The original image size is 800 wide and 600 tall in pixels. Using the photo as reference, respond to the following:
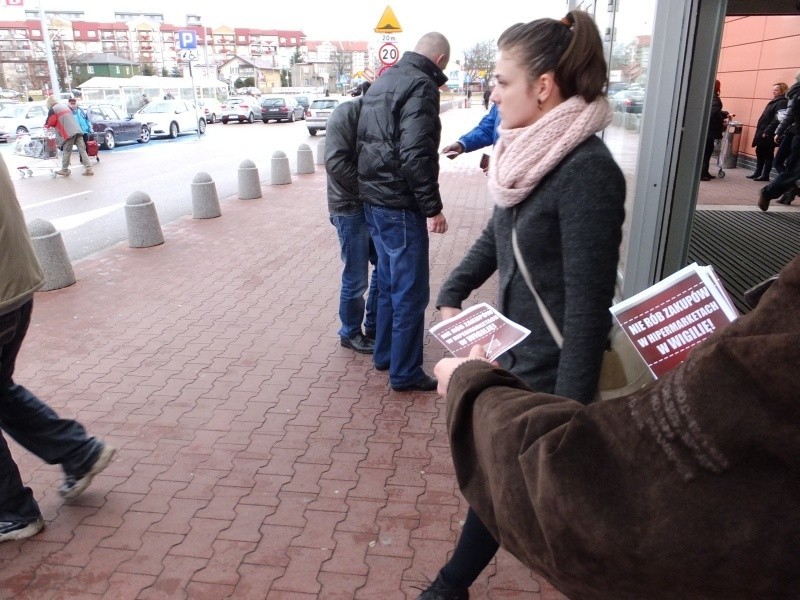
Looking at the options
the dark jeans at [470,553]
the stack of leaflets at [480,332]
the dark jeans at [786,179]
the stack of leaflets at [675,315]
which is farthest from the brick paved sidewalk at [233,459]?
the dark jeans at [786,179]

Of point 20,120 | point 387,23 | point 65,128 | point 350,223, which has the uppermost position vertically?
point 387,23

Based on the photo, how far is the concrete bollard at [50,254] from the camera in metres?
6.55

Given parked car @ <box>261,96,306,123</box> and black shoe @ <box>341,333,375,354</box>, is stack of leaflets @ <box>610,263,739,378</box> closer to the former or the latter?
black shoe @ <box>341,333,375,354</box>

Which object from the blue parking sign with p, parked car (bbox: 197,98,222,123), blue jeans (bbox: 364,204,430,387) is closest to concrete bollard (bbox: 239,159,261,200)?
blue jeans (bbox: 364,204,430,387)

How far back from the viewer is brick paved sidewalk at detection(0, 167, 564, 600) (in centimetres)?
272

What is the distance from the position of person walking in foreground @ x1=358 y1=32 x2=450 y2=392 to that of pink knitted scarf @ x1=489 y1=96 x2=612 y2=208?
6.60ft

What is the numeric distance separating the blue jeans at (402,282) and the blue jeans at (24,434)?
188cm

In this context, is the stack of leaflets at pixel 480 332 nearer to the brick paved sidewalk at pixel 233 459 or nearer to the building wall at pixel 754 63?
the brick paved sidewalk at pixel 233 459

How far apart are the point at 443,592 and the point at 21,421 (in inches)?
80.1

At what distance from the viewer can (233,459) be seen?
11.7ft

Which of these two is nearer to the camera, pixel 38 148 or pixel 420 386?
pixel 420 386

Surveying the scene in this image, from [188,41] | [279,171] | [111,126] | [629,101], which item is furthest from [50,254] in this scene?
[188,41]

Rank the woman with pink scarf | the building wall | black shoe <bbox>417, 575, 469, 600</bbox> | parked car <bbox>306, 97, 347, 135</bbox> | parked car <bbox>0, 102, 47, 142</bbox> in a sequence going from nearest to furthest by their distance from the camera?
the woman with pink scarf, black shoe <bbox>417, 575, 469, 600</bbox>, the building wall, parked car <bbox>0, 102, 47, 142</bbox>, parked car <bbox>306, 97, 347, 135</bbox>

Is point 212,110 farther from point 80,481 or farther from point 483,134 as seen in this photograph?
point 80,481
